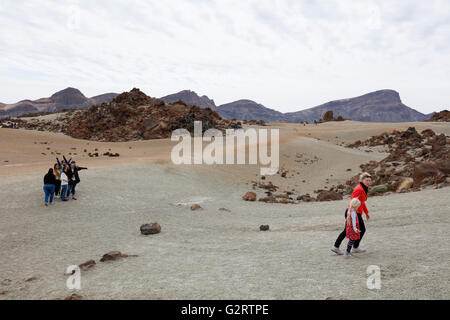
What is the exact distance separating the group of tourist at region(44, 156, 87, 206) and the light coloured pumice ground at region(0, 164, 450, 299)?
0.46 metres

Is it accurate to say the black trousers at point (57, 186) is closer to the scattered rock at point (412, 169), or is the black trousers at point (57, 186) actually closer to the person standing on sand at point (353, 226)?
the person standing on sand at point (353, 226)

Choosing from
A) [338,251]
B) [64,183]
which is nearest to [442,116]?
[338,251]

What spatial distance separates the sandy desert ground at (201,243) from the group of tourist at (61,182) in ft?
1.84

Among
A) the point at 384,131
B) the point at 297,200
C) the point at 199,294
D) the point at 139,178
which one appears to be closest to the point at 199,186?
the point at 139,178

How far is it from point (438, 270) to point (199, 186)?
44.9 feet

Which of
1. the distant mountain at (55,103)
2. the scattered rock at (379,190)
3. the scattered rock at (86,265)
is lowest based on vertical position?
the scattered rock at (86,265)

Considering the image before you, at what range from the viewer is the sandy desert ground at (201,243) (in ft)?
17.0

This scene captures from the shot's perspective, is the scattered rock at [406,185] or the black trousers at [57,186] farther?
the scattered rock at [406,185]

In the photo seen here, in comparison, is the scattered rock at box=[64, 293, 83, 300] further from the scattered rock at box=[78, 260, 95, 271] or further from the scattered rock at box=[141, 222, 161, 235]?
the scattered rock at box=[141, 222, 161, 235]

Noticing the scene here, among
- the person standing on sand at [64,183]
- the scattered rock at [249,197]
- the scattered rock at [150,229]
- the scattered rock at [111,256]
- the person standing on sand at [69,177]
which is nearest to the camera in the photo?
the scattered rock at [111,256]

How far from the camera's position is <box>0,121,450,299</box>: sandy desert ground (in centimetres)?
518

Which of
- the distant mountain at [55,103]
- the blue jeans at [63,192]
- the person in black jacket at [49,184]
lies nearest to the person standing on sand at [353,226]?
the person in black jacket at [49,184]

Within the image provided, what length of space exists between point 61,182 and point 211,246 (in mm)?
7744

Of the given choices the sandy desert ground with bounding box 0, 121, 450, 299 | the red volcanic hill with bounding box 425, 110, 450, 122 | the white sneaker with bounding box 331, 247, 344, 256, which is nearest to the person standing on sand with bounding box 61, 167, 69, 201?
the sandy desert ground with bounding box 0, 121, 450, 299
